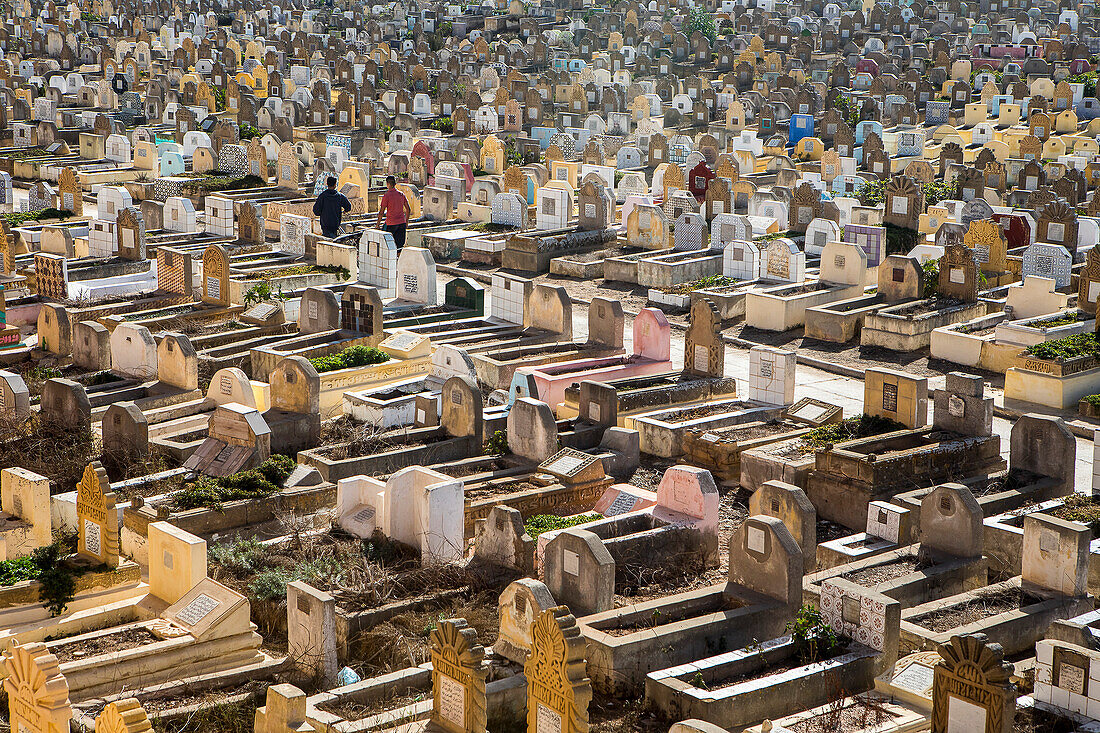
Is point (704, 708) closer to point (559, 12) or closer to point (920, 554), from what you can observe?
point (920, 554)

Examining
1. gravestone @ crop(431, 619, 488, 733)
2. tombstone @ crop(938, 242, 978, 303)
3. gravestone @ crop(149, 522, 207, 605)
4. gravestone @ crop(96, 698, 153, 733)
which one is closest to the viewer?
gravestone @ crop(96, 698, 153, 733)

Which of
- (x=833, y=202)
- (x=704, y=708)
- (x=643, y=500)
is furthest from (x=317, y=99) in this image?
(x=704, y=708)

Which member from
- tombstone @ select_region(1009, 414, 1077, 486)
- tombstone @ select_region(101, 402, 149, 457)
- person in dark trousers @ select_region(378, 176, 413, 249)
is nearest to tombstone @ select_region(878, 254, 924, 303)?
tombstone @ select_region(1009, 414, 1077, 486)

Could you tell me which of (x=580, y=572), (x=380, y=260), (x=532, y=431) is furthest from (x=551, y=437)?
(x=380, y=260)

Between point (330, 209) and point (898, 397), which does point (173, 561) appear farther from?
point (330, 209)

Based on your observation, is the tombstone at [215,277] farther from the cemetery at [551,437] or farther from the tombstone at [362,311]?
the tombstone at [362,311]

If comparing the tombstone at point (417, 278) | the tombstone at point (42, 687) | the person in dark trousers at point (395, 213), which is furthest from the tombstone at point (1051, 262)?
the tombstone at point (42, 687)

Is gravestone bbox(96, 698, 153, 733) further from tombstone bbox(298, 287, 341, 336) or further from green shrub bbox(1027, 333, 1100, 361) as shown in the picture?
green shrub bbox(1027, 333, 1100, 361)
